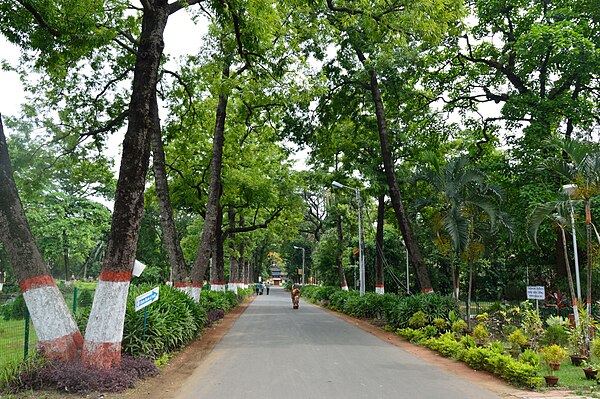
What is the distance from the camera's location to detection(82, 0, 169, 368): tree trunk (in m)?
7.36

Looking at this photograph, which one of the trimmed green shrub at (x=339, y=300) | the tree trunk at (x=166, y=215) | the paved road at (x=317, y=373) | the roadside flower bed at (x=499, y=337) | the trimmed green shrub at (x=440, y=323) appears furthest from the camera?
the trimmed green shrub at (x=339, y=300)

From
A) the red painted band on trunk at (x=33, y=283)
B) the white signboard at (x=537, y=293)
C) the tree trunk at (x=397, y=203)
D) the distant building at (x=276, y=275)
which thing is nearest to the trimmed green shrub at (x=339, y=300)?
the tree trunk at (x=397, y=203)

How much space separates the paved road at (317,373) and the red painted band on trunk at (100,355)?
127 centimetres

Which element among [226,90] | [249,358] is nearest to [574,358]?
[249,358]

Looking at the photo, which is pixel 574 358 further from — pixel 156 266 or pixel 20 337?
pixel 156 266

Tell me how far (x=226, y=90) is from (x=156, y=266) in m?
41.1

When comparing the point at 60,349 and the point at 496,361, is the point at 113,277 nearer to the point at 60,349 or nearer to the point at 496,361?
the point at 60,349

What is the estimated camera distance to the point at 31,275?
7.11 meters

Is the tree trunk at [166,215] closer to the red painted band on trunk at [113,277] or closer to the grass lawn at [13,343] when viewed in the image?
the grass lawn at [13,343]

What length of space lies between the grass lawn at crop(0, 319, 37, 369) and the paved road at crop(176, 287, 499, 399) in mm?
2738

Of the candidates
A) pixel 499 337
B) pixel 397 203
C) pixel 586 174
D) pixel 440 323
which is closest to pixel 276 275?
pixel 397 203

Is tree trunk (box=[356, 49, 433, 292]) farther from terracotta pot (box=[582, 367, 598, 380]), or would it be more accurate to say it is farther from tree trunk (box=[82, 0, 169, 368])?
tree trunk (box=[82, 0, 169, 368])

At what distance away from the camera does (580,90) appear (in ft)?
57.8

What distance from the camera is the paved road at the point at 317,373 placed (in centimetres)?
685
